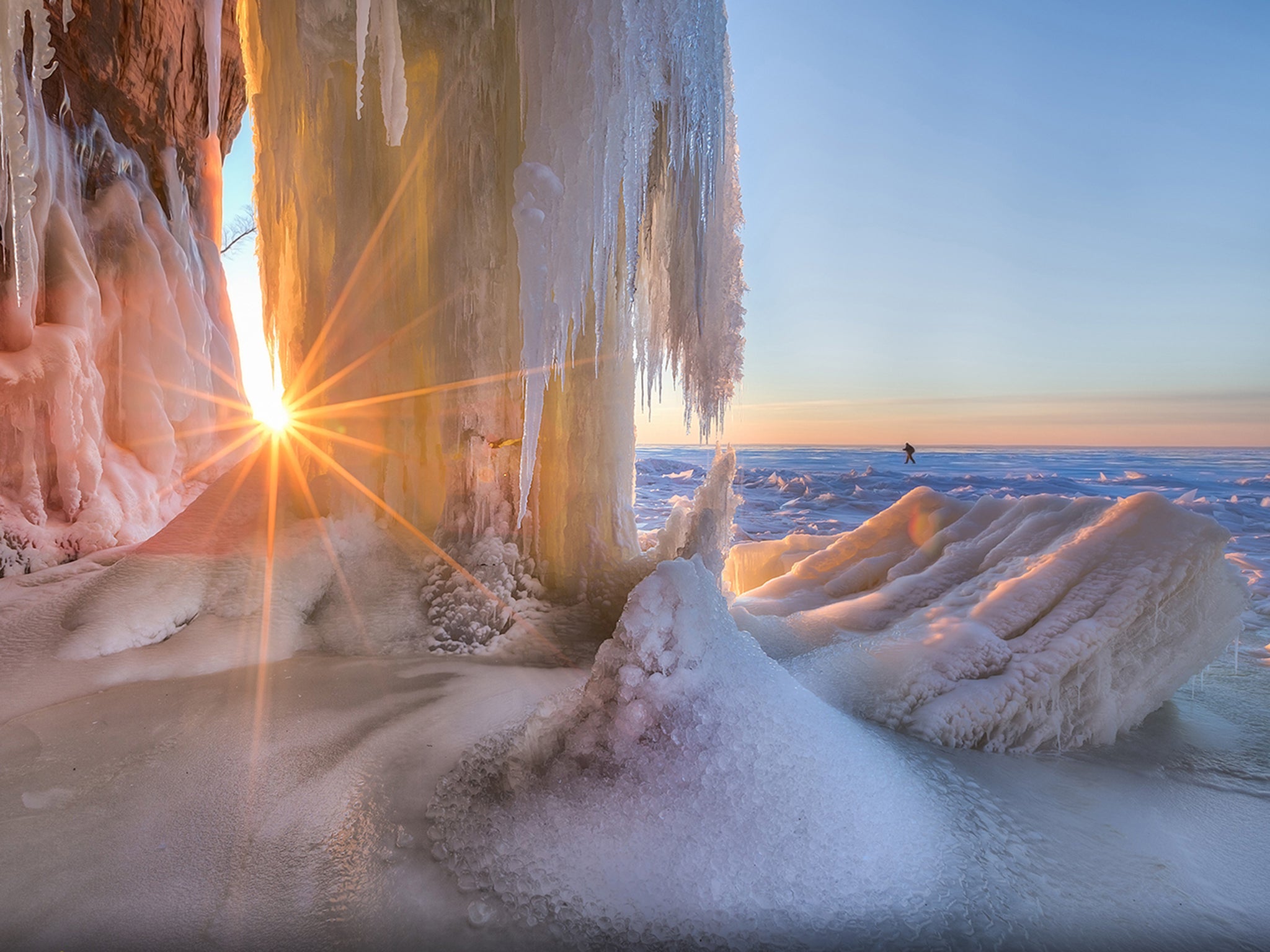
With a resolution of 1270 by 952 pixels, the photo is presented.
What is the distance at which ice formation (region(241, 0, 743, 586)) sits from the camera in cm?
349

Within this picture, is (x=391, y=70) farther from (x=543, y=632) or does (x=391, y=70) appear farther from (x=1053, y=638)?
(x=1053, y=638)

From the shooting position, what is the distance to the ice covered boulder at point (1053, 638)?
2449mm

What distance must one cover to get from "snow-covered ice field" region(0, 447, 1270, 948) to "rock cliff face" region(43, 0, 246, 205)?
738cm

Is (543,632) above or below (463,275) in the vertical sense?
below

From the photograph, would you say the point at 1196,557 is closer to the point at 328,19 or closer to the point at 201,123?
the point at 328,19

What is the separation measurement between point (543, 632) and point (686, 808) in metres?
2.05

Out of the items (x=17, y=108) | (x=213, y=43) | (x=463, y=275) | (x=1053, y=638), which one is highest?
(x=213, y=43)

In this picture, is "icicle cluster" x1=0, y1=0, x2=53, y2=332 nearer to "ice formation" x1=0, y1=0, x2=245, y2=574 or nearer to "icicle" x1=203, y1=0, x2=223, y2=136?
"ice formation" x1=0, y1=0, x2=245, y2=574

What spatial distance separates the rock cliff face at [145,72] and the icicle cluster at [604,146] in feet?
18.6

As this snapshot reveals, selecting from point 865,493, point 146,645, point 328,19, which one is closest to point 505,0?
point 328,19

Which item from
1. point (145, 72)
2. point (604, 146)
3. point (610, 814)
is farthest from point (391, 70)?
point (145, 72)

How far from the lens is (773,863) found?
5.00ft

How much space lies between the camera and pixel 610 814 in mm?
1632

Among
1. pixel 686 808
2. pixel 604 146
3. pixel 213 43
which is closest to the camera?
pixel 686 808
